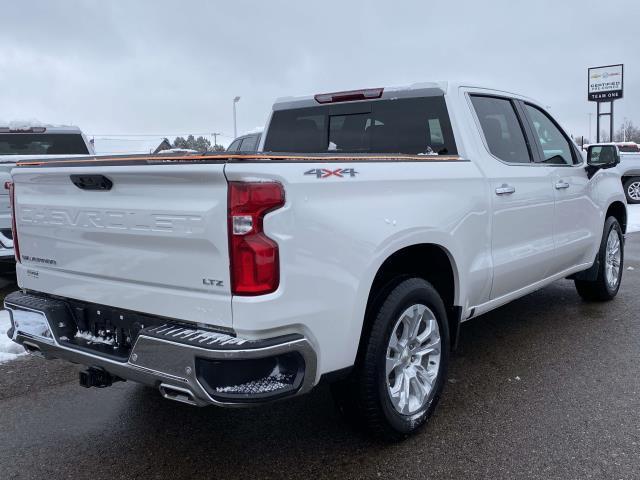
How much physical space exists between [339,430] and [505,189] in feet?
6.12

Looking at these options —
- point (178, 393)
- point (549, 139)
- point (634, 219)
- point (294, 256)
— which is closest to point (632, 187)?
point (634, 219)

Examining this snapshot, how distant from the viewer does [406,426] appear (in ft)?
10.6

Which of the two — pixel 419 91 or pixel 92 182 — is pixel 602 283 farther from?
pixel 92 182

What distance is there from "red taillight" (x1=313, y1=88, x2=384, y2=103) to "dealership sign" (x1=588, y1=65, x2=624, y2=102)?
31193 millimetres

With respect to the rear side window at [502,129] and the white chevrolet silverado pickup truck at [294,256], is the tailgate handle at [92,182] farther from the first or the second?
the rear side window at [502,129]

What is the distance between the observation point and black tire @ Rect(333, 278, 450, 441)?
2.99 metres

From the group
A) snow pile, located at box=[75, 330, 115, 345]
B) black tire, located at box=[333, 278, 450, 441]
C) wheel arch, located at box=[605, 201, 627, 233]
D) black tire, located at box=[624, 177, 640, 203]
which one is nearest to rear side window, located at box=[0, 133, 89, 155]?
snow pile, located at box=[75, 330, 115, 345]

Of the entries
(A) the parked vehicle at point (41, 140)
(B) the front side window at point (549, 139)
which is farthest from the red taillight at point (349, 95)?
(A) the parked vehicle at point (41, 140)

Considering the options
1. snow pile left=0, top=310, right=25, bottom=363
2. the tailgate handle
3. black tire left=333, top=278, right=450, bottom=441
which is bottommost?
snow pile left=0, top=310, right=25, bottom=363

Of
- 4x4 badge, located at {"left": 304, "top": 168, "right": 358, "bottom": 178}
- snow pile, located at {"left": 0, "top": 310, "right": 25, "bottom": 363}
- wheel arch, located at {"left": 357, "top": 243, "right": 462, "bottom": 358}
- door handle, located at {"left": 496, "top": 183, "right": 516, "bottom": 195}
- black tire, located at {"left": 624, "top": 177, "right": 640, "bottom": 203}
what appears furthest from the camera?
black tire, located at {"left": 624, "top": 177, "right": 640, "bottom": 203}

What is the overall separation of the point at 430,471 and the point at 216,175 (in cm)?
178

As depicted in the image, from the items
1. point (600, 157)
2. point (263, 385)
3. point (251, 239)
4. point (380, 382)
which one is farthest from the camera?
point (600, 157)

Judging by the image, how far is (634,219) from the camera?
13.6 m

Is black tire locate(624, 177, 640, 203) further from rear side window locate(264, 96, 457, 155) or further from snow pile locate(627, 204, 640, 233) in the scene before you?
rear side window locate(264, 96, 457, 155)
